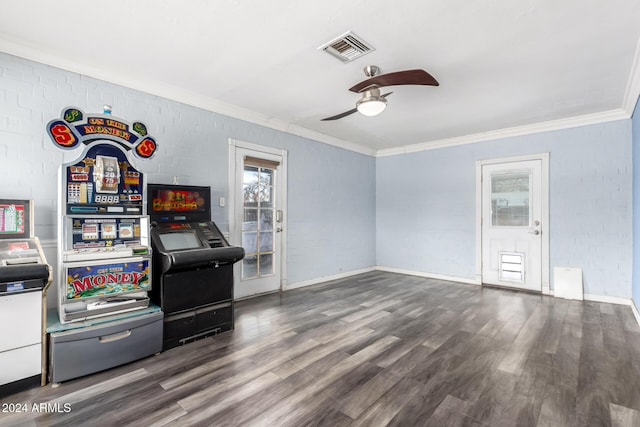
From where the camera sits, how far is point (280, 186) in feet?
16.8

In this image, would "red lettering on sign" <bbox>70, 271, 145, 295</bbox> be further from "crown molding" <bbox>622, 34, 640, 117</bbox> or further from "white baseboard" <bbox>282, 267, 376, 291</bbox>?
"crown molding" <bbox>622, 34, 640, 117</bbox>

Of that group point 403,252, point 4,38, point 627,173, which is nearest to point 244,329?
point 4,38

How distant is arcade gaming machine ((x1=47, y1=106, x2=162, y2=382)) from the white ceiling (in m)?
0.81

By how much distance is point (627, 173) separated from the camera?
443cm

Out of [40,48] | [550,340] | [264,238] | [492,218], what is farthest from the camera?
[492,218]

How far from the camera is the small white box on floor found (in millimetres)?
4715

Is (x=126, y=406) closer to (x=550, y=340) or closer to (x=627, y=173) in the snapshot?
(x=550, y=340)

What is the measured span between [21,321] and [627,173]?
6973 mm

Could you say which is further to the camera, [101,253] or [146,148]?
[146,148]

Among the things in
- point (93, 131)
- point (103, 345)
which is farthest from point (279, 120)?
point (103, 345)

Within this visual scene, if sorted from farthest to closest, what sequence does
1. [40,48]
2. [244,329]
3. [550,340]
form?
1. [244,329]
2. [550,340]
3. [40,48]

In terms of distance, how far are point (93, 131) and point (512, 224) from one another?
5963 mm

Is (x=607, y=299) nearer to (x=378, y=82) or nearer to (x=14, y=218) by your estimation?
(x=378, y=82)

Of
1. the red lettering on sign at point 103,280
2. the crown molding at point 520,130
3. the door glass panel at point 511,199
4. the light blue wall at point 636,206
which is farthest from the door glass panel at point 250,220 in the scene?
the light blue wall at point 636,206
